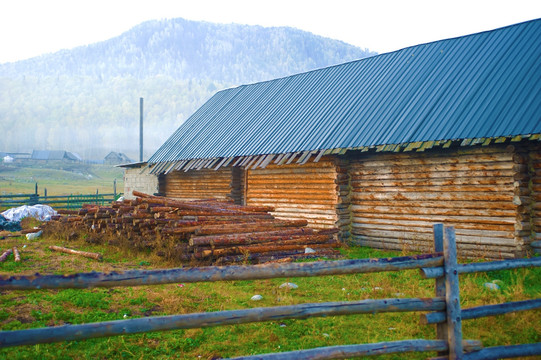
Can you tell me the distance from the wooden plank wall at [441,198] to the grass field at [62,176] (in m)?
55.2

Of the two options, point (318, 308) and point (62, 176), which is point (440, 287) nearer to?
point (318, 308)

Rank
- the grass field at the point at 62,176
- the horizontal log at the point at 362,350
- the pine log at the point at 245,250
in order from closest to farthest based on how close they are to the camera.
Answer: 1. the horizontal log at the point at 362,350
2. the pine log at the point at 245,250
3. the grass field at the point at 62,176

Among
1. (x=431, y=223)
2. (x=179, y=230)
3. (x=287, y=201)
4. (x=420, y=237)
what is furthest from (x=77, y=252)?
(x=431, y=223)

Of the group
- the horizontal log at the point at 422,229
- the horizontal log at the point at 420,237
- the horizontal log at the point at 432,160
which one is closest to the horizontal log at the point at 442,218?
the horizontal log at the point at 422,229

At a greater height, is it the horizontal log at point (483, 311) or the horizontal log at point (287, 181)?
the horizontal log at point (287, 181)

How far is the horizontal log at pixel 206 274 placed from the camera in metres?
3.51

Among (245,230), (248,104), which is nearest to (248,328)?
(245,230)

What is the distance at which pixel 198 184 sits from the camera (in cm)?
2038

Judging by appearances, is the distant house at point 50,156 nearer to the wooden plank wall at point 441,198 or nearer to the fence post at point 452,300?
the wooden plank wall at point 441,198

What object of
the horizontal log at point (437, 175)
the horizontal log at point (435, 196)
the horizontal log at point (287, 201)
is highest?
the horizontal log at point (437, 175)

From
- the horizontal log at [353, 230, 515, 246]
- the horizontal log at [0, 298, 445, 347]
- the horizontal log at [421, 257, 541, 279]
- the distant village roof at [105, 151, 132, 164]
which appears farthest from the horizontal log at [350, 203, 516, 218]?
the distant village roof at [105, 151, 132, 164]

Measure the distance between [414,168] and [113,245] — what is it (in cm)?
877

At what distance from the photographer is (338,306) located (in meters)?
4.17

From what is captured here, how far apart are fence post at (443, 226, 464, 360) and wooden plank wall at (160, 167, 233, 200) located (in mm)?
13904
